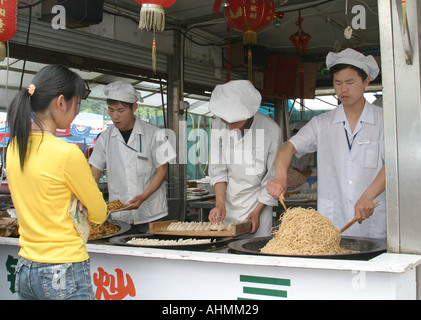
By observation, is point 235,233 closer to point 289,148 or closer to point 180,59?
point 289,148

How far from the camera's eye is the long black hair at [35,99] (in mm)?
1799

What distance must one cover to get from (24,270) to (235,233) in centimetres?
125

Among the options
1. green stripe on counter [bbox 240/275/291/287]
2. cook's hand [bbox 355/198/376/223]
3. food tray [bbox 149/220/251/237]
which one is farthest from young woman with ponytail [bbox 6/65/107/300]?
cook's hand [bbox 355/198/376/223]

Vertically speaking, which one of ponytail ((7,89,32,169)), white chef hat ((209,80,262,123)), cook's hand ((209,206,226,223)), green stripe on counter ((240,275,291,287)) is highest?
white chef hat ((209,80,262,123))

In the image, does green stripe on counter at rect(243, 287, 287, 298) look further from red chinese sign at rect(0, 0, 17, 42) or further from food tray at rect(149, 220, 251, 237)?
red chinese sign at rect(0, 0, 17, 42)

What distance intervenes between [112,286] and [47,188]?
0.91 metres

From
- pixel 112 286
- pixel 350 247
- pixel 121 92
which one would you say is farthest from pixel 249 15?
pixel 112 286

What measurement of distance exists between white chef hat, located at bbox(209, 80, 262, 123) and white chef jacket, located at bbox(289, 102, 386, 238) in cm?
36

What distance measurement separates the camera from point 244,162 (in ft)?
10.9

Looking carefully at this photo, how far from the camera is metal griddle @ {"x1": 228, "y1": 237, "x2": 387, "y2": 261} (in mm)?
2006

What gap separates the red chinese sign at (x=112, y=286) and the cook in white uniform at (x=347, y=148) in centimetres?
93

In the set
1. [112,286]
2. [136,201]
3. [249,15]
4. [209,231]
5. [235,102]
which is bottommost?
[112,286]

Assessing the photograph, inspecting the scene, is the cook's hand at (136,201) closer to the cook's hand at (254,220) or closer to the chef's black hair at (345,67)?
the cook's hand at (254,220)

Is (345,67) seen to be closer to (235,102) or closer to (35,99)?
(235,102)
